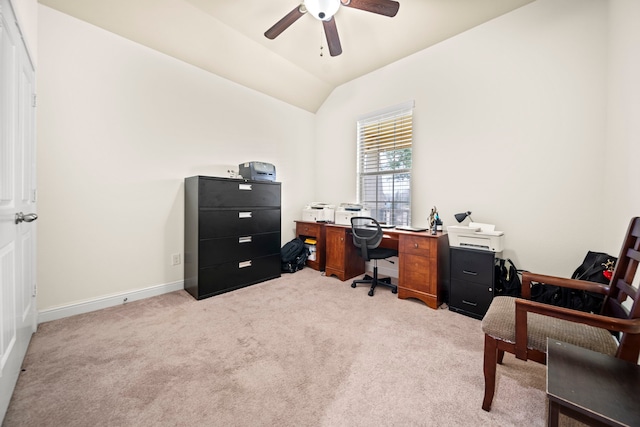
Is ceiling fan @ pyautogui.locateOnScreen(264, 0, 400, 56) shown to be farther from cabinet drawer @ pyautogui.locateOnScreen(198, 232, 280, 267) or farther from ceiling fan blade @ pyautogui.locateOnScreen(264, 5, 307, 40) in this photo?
cabinet drawer @ pyautogui.locateOnScreen(198, 232, 280, 267)

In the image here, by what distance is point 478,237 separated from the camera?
2.33 metres

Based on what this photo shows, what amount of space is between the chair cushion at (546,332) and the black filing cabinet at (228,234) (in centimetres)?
253

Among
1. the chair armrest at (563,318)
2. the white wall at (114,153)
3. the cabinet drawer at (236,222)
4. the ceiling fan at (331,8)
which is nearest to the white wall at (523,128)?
the chair armrest at (563,318)

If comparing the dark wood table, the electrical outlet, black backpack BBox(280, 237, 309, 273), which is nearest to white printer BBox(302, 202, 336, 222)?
black backpack BBox(280, 237, 309, 273)

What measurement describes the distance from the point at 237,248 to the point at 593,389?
2.90 meters

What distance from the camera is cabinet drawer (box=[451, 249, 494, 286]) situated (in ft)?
7.27

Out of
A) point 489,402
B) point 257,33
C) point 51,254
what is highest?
point 257,33

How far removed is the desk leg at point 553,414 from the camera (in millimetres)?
701

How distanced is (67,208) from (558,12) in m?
4.93

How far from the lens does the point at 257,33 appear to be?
288 centimetres

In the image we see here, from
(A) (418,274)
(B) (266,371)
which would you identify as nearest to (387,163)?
(A) (418,274)

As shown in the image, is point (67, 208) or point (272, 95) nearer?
point (67, 208)

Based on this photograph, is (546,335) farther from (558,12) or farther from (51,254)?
(51,254)

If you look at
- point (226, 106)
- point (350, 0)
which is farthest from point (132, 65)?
point (350, 0)
